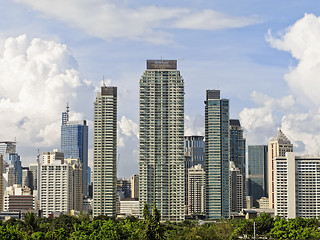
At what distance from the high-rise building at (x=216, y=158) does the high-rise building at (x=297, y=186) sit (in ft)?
53.3

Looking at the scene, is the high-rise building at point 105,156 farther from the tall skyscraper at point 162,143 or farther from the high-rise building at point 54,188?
the high-rise building at point 54,188

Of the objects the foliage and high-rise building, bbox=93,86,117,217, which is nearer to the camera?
the foliage

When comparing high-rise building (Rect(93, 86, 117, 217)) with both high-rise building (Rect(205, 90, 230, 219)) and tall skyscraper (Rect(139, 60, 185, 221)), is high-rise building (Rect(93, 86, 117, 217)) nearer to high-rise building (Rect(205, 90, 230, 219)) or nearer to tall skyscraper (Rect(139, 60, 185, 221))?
tall skyscraper (Rect(139, 60, 185, 221))

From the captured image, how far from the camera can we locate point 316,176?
155375mm

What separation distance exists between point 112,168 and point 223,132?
33.1 metres

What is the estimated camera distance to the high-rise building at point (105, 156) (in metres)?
158

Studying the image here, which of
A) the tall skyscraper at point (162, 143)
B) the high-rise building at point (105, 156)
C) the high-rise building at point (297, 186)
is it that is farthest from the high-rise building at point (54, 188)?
the high-rise building at point (297, 186)

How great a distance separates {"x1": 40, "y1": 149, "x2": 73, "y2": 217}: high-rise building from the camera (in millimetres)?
183375

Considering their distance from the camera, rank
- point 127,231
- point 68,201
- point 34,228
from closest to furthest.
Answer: point 127,231 < point 34,228 < point 68,201

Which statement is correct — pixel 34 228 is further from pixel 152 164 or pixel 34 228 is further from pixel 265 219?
pixel 152 164

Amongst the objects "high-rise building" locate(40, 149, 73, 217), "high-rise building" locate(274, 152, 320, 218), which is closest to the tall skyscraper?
"high-rise building" locate(274, 152, 320, 218)

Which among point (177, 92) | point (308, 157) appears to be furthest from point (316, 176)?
point (177, 92)

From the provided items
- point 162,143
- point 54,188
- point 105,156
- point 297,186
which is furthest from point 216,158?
point 54,188

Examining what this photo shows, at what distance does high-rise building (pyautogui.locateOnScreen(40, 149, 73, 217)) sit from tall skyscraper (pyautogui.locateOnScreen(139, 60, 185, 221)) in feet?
123
